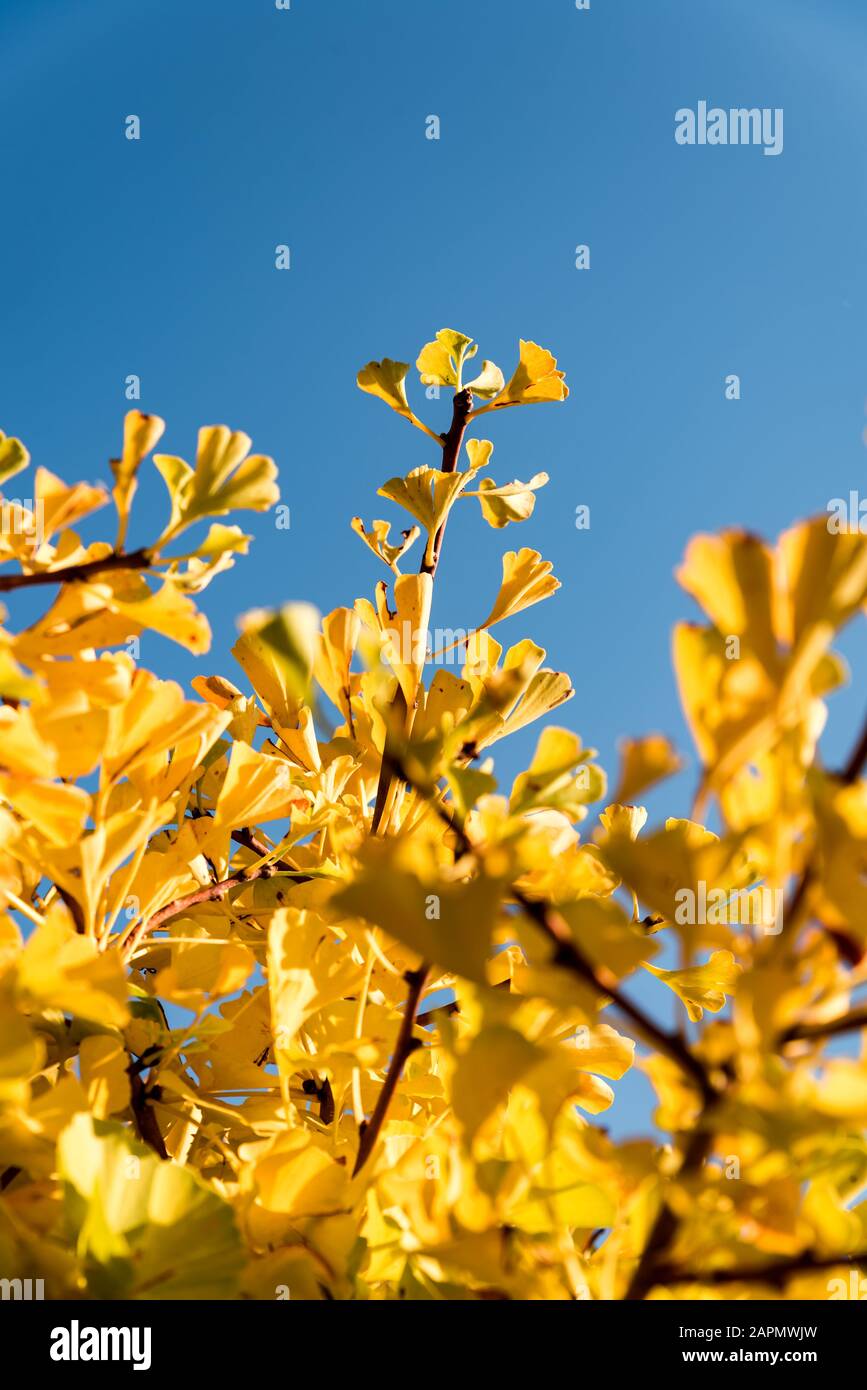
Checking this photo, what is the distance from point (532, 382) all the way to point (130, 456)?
1.59 feet

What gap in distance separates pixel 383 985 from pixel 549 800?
41 centimetres

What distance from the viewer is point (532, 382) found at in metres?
0.92

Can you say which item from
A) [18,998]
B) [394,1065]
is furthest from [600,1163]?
[18,998]

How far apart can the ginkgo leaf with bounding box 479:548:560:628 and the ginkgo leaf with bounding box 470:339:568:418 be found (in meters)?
0.14

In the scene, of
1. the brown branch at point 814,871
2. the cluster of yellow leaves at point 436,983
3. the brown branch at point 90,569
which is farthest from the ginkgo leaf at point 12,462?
the brown branch at point 814,871

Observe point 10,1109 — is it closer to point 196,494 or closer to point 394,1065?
point 394,1065

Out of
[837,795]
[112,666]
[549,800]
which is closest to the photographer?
[837,795]

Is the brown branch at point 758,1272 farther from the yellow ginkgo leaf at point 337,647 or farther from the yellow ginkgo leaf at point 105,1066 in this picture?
the yellow ginkgo leaf at point 337,647

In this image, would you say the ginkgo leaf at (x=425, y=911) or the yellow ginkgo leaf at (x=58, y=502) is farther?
the yellow ginkgo leaf at (x=58, y=502)

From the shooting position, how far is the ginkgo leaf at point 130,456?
0.52m

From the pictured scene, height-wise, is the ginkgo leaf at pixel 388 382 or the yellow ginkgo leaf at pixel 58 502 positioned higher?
the ginkgo leaf at pixel 388 382

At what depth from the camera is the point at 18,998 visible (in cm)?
43

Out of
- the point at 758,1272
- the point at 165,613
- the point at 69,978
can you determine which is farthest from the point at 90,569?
the point at 758,1272
